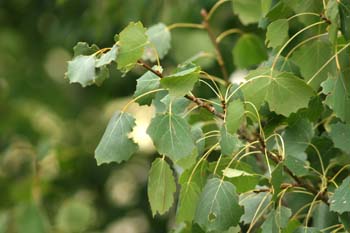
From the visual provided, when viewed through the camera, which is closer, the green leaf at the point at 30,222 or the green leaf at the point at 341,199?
the green leaf at the point at 341,199

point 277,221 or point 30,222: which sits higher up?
point 277,221

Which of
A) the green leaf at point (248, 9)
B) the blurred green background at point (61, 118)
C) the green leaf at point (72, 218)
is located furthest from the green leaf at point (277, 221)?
the blurred green background at point (61, 118)

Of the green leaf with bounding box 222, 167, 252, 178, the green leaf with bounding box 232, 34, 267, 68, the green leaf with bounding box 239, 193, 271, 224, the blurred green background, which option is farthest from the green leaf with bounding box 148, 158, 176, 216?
the blurred green background

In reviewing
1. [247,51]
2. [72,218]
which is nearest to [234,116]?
[247,51]

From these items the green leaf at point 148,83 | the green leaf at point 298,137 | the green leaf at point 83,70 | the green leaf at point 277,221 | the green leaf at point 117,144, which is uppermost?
the green leaf at point 83,70

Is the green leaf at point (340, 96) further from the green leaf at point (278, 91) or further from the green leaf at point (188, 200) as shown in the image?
the green leaf at point (188, 200)

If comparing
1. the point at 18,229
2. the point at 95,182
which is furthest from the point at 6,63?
the point at 18,229

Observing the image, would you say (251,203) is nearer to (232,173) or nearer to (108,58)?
(232,173)
